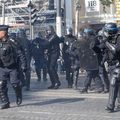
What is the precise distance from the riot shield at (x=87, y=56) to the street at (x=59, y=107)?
0.72m

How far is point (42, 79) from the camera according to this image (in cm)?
1912

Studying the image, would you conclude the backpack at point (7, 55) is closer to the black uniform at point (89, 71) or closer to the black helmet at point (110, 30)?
the black helmet at point (110, 30)

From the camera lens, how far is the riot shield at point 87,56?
14164 mm

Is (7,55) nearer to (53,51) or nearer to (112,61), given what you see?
(112,61)

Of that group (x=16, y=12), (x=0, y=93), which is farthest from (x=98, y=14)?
(x=0, y=93)

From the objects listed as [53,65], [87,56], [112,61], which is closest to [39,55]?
[53,65]

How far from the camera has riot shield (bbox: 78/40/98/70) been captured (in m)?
14.2

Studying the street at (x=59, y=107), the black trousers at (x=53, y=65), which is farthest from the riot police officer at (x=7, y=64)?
the black trousers at (x=53, y=65)

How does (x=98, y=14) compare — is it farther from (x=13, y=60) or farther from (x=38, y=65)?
(x=13, y=60)

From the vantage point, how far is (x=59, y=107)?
1159 cm

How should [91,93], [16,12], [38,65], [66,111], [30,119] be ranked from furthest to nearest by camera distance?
[16,12] < [38,65] < [91,93] < [66,111] < [30,119]

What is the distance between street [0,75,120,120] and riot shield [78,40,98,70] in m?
0.72

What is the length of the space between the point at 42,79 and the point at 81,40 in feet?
16.7

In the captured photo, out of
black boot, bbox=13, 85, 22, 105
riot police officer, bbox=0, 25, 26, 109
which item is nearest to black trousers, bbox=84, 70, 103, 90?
black boot, bbox=13, 85, 22, 105
